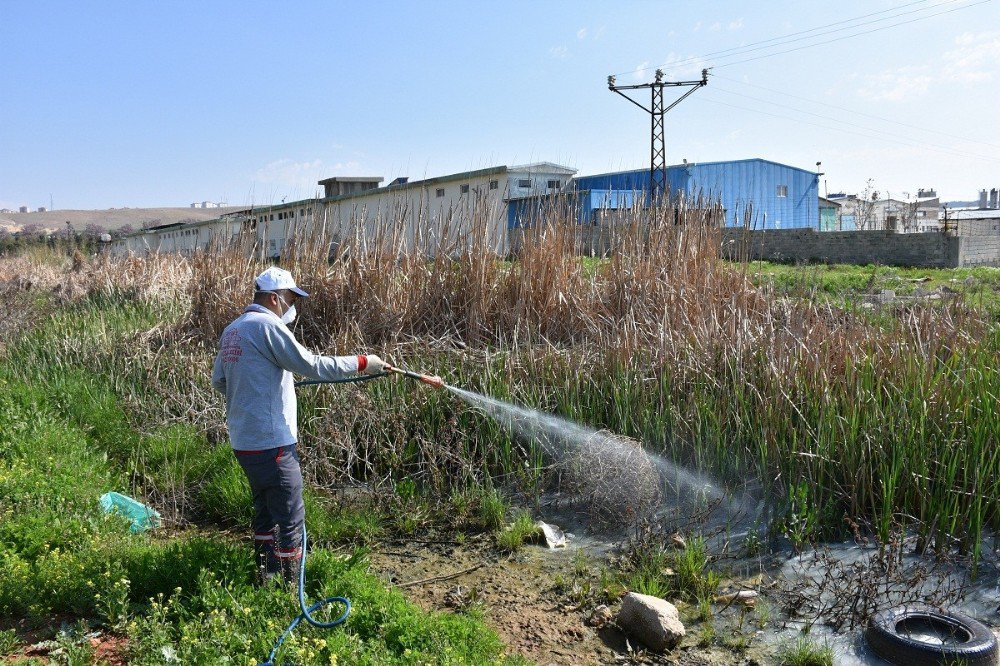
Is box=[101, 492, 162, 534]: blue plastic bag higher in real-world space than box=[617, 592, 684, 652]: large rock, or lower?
higher

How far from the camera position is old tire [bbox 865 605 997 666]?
4.02 meters

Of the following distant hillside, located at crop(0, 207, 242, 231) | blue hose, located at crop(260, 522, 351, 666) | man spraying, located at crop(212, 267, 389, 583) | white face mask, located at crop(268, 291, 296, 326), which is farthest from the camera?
distant hillside, located at crop(0, 207, 242, 231)

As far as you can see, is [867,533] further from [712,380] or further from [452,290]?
[452,290]

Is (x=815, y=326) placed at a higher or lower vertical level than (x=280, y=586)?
higher

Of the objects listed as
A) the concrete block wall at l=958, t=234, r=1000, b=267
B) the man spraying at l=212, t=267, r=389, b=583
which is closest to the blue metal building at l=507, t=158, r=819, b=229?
the concrete block wall at l=958, t=234, r=1000, b=267

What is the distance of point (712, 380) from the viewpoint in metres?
6.53

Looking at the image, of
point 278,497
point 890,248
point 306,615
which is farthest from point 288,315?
point 890,248

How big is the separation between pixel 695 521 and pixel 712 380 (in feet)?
4.21

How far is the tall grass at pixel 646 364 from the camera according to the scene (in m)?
5.54

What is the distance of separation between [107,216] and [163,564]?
364ft

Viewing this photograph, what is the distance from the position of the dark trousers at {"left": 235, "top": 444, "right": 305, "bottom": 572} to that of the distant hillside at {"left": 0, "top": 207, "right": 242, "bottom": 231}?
3830 inches

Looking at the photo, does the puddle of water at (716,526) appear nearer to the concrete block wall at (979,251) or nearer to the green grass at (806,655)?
the green grass at (806,655)

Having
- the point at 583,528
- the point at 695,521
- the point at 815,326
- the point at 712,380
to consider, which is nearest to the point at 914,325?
the point at 815,326

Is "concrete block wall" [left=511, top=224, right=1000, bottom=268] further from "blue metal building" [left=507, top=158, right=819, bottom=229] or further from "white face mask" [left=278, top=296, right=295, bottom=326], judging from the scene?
"white face mask" [left=278, top=296, right=295, bottom=326]
